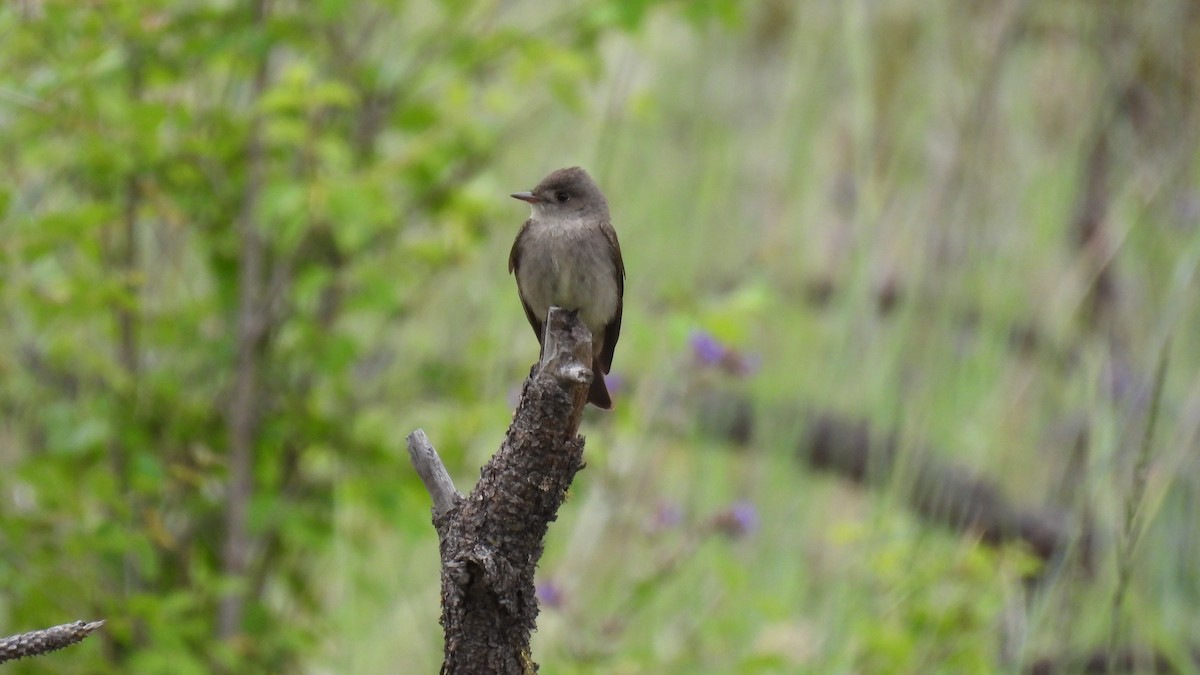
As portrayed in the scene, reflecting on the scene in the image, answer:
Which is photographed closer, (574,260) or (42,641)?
(42,641)

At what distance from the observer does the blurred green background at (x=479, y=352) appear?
378cm

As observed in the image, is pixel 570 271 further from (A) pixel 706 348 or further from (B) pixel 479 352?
(B) pixel 479 352

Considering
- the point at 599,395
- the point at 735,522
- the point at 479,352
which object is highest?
the point at 479,352

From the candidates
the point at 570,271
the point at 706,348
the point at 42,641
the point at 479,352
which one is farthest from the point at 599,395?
the point at 42,641

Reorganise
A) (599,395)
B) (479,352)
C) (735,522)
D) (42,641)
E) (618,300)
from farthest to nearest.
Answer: (479,352), (735,522), (618,300), (599,395), (42,641)

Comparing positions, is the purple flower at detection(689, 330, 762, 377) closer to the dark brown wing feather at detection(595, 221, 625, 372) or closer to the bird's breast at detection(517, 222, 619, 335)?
the dark brown wing feather at detection(595, 221, 625, 372)

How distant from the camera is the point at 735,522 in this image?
4.05 metres

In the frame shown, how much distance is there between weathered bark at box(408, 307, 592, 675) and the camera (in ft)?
6.63

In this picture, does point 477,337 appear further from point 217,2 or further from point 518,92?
point 217,2

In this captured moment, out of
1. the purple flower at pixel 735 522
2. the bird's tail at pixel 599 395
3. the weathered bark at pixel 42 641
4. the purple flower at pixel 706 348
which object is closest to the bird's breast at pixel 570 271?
the bird's tail at pixel 599 395

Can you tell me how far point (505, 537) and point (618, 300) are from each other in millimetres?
1898

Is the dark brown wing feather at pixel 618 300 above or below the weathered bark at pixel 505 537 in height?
above

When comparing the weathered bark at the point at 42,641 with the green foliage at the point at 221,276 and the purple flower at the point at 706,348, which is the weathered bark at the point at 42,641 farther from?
the purple flower at the point at 706,348

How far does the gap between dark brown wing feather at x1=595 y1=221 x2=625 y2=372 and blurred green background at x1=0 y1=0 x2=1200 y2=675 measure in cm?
16
